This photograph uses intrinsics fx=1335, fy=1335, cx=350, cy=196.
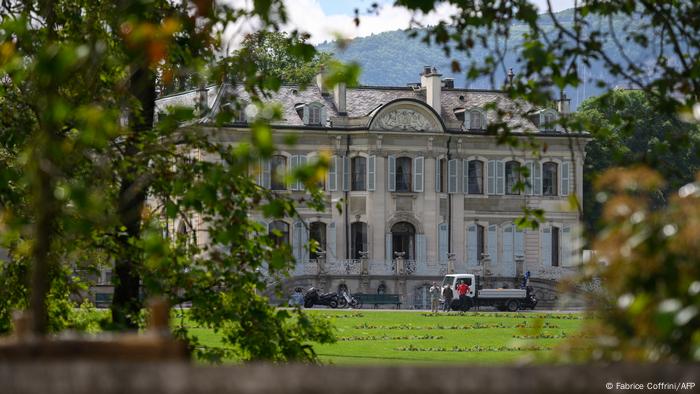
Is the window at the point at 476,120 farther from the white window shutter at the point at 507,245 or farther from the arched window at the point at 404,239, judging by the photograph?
the arched window at the point at 404,239

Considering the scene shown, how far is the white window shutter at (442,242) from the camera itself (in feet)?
194

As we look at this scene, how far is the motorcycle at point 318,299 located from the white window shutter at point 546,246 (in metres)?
12.2

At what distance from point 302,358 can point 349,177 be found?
160 ft

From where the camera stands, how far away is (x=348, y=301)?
52594 mm

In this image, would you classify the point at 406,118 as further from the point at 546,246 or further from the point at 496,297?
the point at 496,297

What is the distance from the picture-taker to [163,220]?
10.8m

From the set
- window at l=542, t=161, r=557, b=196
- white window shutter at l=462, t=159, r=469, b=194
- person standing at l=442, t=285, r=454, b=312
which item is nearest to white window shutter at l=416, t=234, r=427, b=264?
white window shutter at l=462, t=159, r=469, b=194

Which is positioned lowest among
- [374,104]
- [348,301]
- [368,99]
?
[348,301]

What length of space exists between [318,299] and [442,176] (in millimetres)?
10485

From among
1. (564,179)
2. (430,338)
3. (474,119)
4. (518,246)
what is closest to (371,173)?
(474,119)

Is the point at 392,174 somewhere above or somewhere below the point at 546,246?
above

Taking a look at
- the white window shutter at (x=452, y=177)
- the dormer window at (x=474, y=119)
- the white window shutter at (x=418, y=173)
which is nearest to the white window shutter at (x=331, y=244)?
the white window shutter at (x=418, y=173)

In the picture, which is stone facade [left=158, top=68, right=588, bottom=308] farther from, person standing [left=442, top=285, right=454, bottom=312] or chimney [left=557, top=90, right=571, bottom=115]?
person standing [left=442, top=285, right=454, bottom=312]

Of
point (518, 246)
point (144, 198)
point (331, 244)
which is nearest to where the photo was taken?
point (144, 198)
